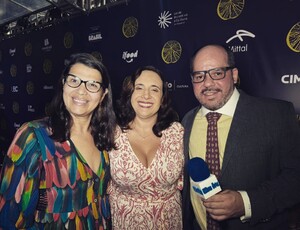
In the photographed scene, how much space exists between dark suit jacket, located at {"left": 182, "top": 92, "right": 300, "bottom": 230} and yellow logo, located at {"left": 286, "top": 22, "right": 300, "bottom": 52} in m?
1.03

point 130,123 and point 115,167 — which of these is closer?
point 115,167

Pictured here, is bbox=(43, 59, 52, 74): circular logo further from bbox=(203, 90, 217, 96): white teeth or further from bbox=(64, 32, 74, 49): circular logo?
bbox=(203, 90, 217, 96): white teeth

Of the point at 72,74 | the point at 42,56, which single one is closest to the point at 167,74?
the point at 72,74

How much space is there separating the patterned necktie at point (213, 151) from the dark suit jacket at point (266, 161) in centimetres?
8

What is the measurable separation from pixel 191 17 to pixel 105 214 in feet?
7.59

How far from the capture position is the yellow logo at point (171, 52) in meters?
2.73

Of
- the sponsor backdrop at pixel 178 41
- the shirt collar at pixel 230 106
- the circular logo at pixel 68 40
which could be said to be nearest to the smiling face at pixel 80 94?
the shirt collar at pixel 230 106

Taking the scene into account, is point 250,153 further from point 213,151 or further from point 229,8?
point 229,8

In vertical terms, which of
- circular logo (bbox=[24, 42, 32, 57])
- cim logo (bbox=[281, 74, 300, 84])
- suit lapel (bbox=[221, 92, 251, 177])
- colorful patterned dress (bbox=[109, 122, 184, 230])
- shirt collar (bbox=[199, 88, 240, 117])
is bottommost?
colorful patterned dress (bbox=[109, 122, 184, 230])

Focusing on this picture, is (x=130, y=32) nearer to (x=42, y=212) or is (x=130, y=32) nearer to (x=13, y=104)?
(x=42, y=212)

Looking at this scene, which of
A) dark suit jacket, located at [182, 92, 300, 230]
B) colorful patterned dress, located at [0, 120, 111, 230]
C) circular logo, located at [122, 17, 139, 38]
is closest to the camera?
colorful patterned dress, located at [0, 120, 111, 230]

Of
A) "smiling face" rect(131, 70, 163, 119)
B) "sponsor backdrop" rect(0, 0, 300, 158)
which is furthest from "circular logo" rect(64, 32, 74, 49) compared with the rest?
"smiling face" rect(131, 70, 163, 119)

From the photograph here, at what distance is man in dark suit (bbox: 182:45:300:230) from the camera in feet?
3.74

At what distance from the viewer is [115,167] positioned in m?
1.44
